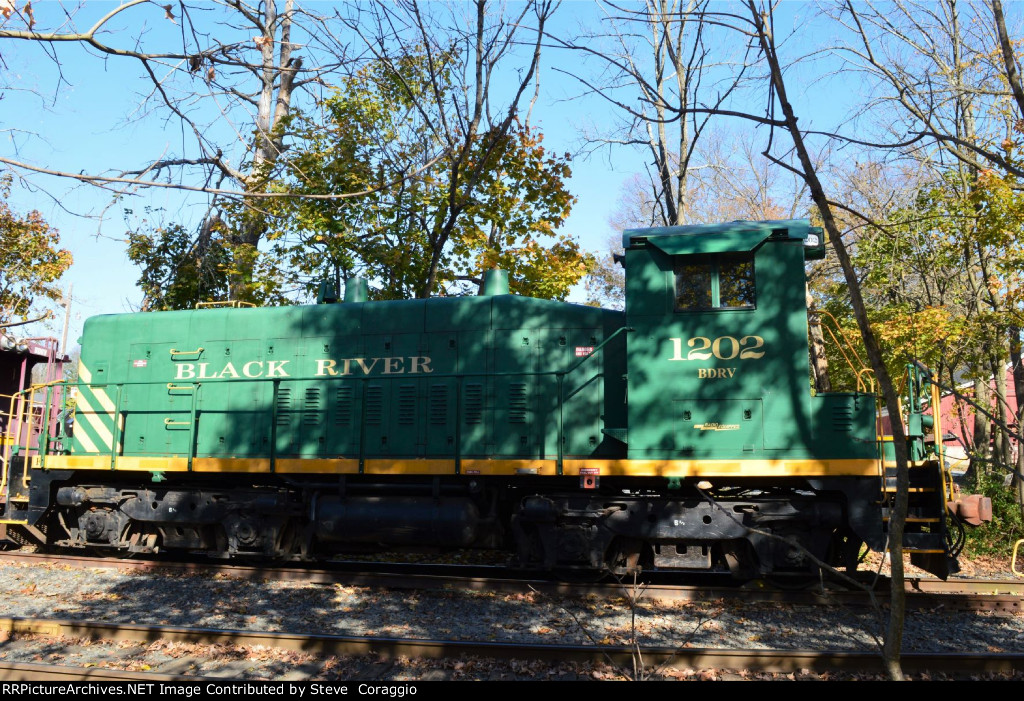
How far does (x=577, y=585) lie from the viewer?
8.21m

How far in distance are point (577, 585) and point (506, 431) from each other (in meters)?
1.97

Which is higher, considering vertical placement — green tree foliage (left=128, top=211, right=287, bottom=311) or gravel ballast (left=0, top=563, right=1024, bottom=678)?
green tree foliage (left=128, top=211, right=287, bottom=311)

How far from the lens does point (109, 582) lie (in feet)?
28.6

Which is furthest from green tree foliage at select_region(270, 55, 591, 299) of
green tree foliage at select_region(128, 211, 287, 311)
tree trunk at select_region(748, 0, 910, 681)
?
tree trunk at select_region(748, 0, 910, 681)

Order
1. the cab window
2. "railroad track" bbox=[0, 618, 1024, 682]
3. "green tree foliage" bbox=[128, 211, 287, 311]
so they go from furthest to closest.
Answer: "green tree foliage" bbox=[128, 211, 287, 311] < the cab window < "railroad track" bbox=[0, 618, 1024, 682]

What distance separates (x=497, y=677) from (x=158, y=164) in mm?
4950

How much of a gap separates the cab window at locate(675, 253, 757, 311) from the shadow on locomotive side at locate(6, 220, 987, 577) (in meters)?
0.02

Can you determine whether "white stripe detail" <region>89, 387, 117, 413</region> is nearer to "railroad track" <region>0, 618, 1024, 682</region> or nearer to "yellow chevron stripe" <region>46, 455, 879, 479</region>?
"yellow chevron stripe" <region>46, 455, 879, 479</region>

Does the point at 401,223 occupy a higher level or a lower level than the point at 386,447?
higher

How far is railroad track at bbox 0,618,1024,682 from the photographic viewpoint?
222 inches

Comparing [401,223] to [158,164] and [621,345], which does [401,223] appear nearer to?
[621,345]

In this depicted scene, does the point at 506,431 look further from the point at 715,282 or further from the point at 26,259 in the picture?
the point at 26,259

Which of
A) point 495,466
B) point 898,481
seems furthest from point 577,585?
point 898,481

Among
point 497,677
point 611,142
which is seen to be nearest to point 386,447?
point 497,677
